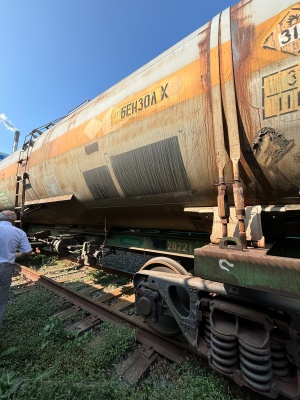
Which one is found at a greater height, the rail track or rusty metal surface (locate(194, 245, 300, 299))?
rusty metal surface (locate(194, 245, 300, 299))

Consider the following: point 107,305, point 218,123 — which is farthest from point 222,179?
point 107,305

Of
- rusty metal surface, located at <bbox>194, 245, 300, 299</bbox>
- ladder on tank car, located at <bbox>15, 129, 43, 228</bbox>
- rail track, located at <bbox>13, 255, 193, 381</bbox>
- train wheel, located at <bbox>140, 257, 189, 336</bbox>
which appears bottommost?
rail track, located at <bbox>13, 255, 193, 381</bbox>

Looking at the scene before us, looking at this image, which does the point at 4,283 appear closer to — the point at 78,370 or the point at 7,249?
the point at 7,249

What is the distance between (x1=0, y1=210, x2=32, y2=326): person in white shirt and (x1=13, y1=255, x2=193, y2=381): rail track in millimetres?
980

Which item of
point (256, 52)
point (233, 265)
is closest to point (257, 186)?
point (233, 265)

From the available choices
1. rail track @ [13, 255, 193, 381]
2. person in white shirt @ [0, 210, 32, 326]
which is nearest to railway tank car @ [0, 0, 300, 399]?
rail track @ [13, 255, 193, 381]

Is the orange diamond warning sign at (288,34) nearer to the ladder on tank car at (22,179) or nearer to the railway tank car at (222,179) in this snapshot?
the railway tank car at (222,179)

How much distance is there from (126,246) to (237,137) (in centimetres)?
301

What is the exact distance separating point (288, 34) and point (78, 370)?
3.74 m

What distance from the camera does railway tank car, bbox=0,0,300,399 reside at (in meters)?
1.79

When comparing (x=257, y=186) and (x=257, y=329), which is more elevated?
(x=257, y=186)

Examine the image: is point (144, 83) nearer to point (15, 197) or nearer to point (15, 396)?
point (15, 396)

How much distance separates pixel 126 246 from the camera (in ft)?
14.3

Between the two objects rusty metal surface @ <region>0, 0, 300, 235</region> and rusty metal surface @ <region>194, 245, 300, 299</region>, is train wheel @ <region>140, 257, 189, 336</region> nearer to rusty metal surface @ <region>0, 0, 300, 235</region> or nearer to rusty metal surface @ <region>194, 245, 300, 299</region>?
rusty metal surface @ <region>0, 0, 300, 235</region>
